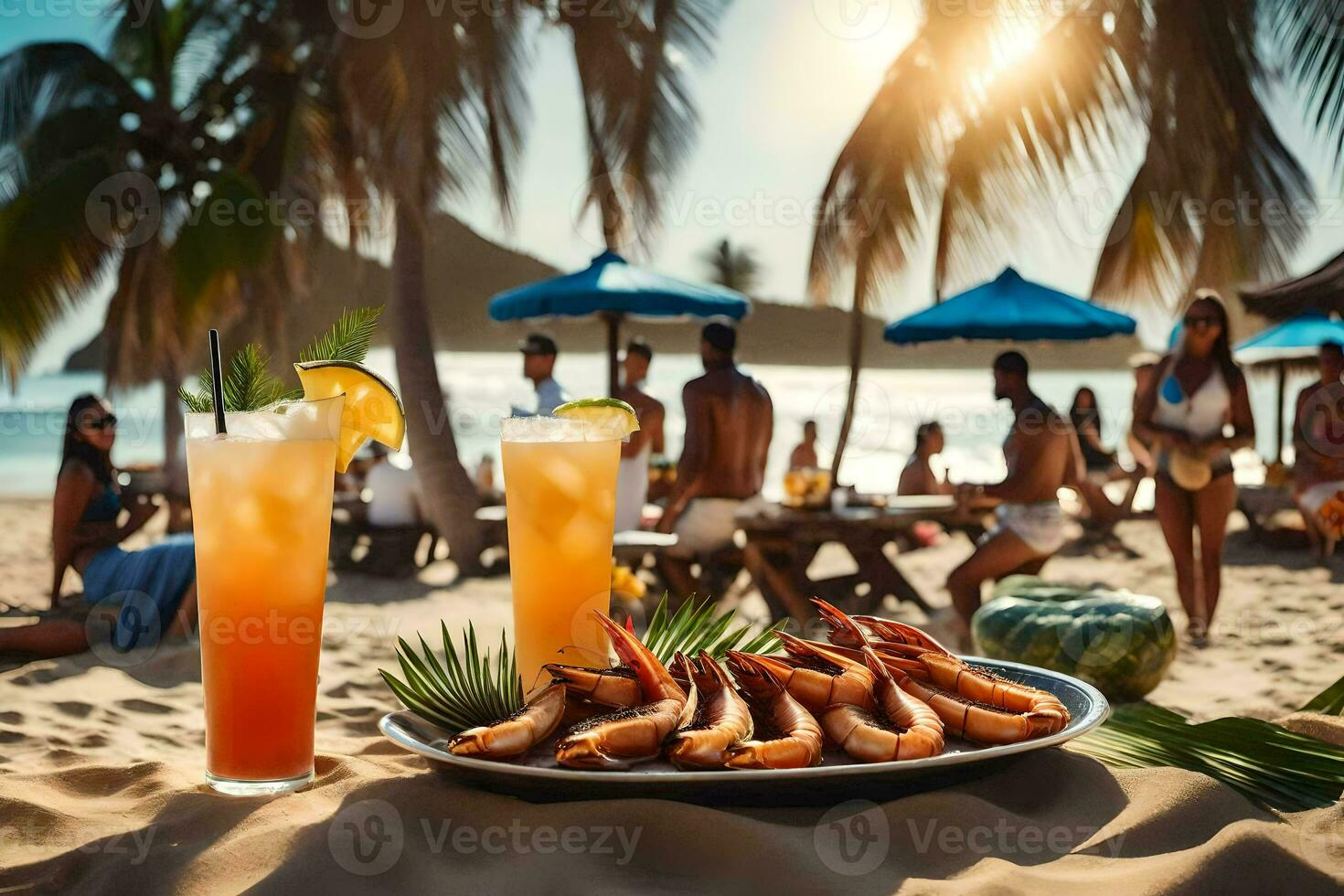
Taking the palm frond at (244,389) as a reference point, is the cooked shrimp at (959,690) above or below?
below

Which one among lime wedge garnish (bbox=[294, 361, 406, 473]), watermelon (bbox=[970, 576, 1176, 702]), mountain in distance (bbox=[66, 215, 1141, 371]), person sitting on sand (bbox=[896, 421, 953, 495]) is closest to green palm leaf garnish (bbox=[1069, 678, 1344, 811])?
lime wedge garnish (bbox=[294, 361, 406, 473])

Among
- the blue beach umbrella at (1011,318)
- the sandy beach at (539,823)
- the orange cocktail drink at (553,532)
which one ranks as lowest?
the sandy beach at (539,823)

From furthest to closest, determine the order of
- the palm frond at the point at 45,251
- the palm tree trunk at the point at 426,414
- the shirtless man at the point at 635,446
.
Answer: the palm frond at the point at 45,251
the palm tree trunk at the point at 426,414
the shirtless man at the point at 635,446

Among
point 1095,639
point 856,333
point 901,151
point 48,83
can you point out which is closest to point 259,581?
point 1095,639

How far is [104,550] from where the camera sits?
4.83m

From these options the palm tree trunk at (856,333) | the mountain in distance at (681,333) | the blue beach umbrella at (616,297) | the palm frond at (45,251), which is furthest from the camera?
the mountain in distance at (681,333)

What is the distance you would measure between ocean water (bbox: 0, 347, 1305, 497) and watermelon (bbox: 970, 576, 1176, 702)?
651 cm

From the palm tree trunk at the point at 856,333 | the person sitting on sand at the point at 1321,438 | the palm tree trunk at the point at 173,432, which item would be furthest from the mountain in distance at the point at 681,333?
the person sitting on sand at the point at 1321,438

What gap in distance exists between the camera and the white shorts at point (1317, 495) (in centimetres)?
769

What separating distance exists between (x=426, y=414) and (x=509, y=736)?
26.7ft

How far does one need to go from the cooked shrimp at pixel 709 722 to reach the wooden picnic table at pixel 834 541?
4.39 meters

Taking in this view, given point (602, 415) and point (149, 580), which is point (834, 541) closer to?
point (149, 580)

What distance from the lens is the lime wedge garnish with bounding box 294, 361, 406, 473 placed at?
165 cm

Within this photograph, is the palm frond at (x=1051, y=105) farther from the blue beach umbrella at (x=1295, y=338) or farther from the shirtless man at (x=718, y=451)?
the shirtless man at (x=718, y=451)
